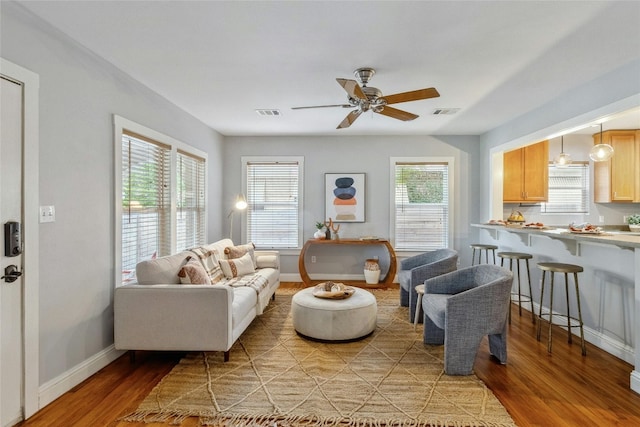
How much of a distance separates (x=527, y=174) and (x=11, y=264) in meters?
5.93

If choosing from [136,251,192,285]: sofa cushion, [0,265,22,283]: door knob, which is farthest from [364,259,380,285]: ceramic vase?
[0,265,22,283]: door knob

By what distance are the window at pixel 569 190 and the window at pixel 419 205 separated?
5.51 ft

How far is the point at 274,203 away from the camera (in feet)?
19.0

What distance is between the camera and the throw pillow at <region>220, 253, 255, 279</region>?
12.9 ft

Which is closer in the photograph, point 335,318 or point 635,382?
point 635,382

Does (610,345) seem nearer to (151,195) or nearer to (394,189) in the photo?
(394,189)

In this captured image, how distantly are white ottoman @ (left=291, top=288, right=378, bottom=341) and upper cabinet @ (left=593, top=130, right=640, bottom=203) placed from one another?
4.62 meters

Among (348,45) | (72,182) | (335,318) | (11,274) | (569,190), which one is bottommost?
(335,318)

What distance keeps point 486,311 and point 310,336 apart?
1.60 m

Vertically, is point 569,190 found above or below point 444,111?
below

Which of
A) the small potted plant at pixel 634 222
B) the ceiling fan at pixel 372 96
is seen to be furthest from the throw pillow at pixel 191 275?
the small potted plant at pixel 634 222

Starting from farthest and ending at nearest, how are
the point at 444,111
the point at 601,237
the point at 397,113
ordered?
the point at 444,111, the point at 397,113, the point at 601,237

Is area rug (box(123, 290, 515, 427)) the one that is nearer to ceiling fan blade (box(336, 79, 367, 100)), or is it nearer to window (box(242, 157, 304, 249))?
ceiling fan blade (box(336, 79, 367, 100))

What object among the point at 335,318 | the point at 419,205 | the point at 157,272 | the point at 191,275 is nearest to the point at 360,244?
the point at 419,205
